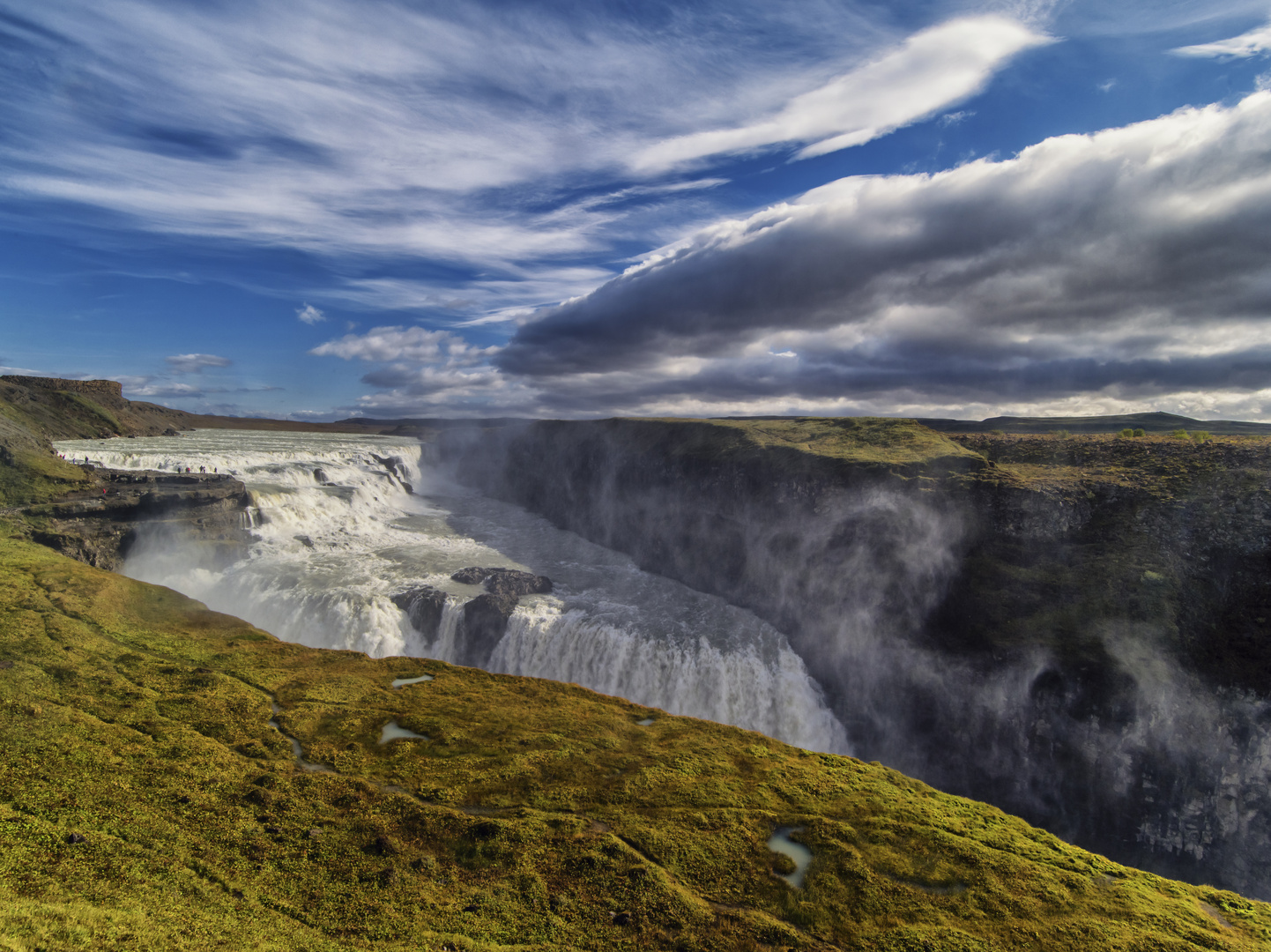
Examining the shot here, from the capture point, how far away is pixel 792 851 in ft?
34.1

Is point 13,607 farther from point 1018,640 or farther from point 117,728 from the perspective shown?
point 1018,640

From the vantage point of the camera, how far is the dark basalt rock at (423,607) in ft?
97.7

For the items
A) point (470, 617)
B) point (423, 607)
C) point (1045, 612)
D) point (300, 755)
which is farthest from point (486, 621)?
point (1045, 612)

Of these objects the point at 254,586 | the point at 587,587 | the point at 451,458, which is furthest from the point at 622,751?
the point at 451,458

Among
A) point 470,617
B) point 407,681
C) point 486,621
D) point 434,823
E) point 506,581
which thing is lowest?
point 486,621

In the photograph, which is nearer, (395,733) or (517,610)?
(395,733)

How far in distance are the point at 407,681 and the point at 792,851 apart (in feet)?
39.9

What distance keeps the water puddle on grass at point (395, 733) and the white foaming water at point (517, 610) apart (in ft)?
49.5

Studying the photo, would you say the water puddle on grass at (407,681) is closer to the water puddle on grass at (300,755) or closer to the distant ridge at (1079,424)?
the water puddle on grass at (300,755)

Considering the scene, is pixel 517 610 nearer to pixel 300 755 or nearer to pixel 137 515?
pixel 300 755

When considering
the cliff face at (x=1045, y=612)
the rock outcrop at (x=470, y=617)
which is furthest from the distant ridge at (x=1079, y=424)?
the rock outcrop at (x=470, y=617)

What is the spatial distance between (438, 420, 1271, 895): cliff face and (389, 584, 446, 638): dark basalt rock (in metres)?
18.4

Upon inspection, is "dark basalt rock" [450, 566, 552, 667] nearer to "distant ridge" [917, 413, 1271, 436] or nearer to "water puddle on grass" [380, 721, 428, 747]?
"water puddle on grass" [380, 721, 428, 747]

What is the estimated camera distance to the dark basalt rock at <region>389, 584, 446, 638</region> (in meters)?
29.8
